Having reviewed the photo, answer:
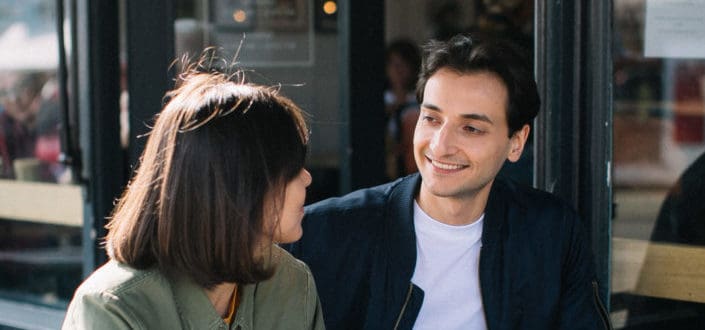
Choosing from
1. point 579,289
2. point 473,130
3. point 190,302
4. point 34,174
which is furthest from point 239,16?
point 190,302

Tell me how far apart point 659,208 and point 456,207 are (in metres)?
1.06

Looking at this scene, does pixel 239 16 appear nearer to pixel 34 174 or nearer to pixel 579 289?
pixel 34 174

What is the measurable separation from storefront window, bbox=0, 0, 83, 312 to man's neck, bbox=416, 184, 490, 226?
6.62 feet

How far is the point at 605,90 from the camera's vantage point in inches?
118

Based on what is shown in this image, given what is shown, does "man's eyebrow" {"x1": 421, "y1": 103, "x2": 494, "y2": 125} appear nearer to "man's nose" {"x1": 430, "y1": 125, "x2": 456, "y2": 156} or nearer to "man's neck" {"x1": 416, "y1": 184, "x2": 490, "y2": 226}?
"man's nose" {"x1": 430, "y1": 125, "x2": 456, "y2": 156}

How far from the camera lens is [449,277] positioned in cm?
246

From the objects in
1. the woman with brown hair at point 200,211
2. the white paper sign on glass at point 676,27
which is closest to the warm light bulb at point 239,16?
the white paper sign on glass at point 676,27

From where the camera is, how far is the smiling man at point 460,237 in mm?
2449

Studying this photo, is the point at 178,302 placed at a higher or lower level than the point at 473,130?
lower

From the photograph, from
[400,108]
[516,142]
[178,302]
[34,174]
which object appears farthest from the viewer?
[400,108]

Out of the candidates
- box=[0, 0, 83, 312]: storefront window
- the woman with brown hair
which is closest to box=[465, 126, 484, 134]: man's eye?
the woman with brown hair

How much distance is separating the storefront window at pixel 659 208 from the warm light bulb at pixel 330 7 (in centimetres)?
115

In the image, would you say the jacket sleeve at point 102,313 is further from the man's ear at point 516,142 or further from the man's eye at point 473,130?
the man's ear at point 516,142

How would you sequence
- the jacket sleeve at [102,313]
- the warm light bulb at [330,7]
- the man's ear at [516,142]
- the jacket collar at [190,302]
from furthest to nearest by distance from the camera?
the warm light bulb at [330,7] → the man's ear at [516,142] → the jacket collar at [190,302] → the jacket sleeve at [102,313]
